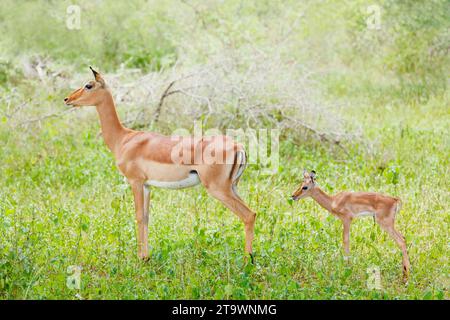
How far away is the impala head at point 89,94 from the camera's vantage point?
235 inches

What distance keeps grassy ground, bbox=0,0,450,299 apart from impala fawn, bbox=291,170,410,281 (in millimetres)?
266

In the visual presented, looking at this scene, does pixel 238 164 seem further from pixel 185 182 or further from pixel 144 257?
pixel 144 257

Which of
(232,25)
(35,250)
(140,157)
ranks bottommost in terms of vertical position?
(35,250)

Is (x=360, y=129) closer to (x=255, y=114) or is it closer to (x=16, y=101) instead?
(x=255, y=114)

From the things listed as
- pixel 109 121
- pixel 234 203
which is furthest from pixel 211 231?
pixel 109 121

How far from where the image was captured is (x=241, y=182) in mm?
8203

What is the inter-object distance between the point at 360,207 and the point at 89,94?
2182 millimetres

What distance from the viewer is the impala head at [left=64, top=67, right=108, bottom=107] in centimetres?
597

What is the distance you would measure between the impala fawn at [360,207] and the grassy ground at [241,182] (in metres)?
0.27

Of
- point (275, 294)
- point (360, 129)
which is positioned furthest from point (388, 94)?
point (275, 294)

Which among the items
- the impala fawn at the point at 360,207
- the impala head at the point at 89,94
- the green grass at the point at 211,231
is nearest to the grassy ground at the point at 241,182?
the green grass at the point at 211,231

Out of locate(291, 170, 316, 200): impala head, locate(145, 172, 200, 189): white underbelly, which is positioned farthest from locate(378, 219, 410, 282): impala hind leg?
locate(145, 172, 200, 189): white underbelly
